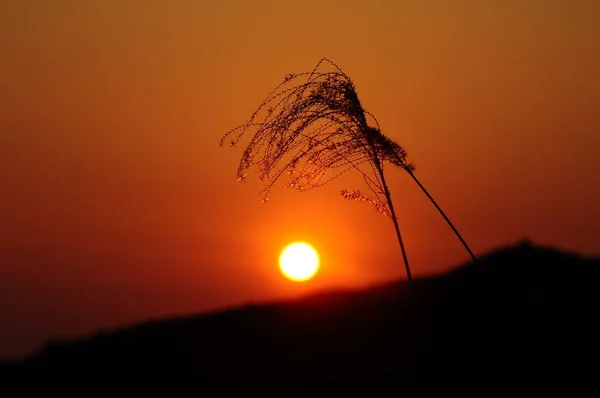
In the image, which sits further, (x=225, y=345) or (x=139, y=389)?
(x=225, y=345)

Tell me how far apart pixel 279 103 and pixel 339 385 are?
11.2ft

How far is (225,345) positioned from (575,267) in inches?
158

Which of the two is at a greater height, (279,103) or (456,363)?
(279,103)

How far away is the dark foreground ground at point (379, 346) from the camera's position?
6.61 metres

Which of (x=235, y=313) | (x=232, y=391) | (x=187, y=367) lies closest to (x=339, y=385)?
(x=232, y=391)

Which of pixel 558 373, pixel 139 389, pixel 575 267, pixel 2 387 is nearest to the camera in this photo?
pixel 558 373

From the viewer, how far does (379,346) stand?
714 cm

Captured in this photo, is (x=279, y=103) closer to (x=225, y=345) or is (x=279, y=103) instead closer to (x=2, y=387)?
(x=225, y=345)

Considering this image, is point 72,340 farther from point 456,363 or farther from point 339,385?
point 456,363

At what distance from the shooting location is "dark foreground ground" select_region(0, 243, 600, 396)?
6609mm

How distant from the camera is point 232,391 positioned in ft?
22.3

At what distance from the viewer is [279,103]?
8477 millimetres

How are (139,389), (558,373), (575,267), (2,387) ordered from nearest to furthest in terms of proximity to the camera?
1. (558,373)
2. (139,389)
3. (2,387)
4. (575,267)

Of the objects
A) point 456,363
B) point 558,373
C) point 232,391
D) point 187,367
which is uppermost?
point 187,367
